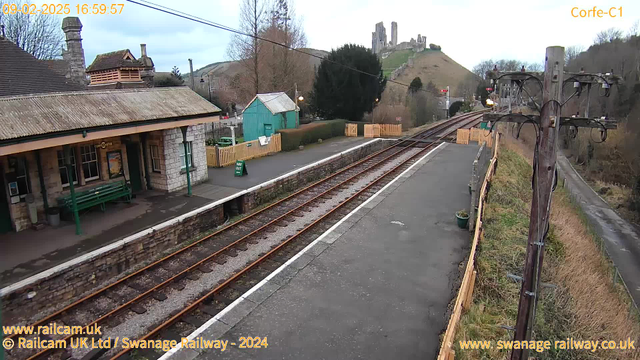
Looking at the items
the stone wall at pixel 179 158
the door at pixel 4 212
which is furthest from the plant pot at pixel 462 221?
the door at pixel 4 212

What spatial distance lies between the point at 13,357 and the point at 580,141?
44693 millimetres

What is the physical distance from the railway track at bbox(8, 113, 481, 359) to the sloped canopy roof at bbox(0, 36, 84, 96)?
790 cm

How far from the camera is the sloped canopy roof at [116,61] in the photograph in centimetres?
1667

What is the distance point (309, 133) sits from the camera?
27.4 meters

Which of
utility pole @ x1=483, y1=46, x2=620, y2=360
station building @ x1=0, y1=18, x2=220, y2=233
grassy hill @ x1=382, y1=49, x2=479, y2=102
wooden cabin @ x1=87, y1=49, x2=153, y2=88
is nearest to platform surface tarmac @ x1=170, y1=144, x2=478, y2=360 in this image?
utility pole @ x1=483, y1=46, x2=620, y2=360

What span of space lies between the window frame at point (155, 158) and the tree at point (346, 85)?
68.1ft

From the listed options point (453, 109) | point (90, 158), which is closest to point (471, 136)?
point (90, 158)

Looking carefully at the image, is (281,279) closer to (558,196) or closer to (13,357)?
(13,357)

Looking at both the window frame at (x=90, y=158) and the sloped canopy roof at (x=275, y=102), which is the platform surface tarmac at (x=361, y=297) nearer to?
the window frame at (x=90, y=158)

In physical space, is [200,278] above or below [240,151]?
below

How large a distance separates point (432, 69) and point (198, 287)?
378 feet

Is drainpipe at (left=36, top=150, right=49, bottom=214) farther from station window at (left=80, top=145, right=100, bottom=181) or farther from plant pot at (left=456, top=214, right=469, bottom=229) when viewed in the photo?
plant pot at (left=456, top=214, right=469, bottom=229)

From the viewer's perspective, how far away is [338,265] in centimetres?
945

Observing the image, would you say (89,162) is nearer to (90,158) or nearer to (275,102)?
(90,158)
